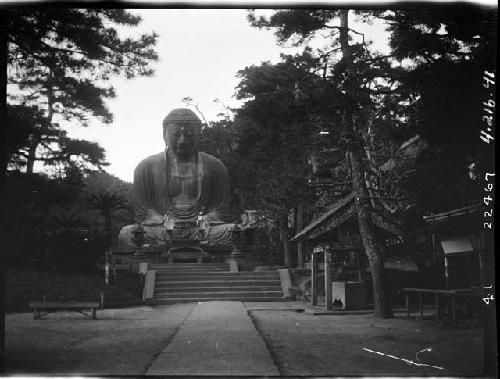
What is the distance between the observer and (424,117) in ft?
25.6

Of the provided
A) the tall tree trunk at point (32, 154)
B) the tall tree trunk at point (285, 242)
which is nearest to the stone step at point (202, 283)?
the tall tree trunk at point (285, 242)

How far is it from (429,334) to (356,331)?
0.90 metres

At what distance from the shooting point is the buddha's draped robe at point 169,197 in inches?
655

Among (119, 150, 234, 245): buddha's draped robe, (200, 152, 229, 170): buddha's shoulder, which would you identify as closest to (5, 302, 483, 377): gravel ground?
(200, 152, 229, 170): buddha's shoulder

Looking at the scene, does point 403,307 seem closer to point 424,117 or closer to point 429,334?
point 429,334

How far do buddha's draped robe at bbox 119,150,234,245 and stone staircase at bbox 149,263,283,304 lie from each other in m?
3.77

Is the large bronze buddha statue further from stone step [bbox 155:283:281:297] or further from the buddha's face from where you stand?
stone step [bbox 155:283:281:297]

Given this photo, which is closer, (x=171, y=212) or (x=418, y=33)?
(x=418, y=33)

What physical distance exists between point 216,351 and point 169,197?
11375 mm

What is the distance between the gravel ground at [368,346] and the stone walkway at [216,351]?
0.66 ft

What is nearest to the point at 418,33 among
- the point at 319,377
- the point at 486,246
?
the point at 486,246

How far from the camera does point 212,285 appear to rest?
38.4 ft

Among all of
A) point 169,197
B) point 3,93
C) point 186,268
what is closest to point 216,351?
point 3,93

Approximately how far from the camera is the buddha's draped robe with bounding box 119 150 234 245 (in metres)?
16.6
